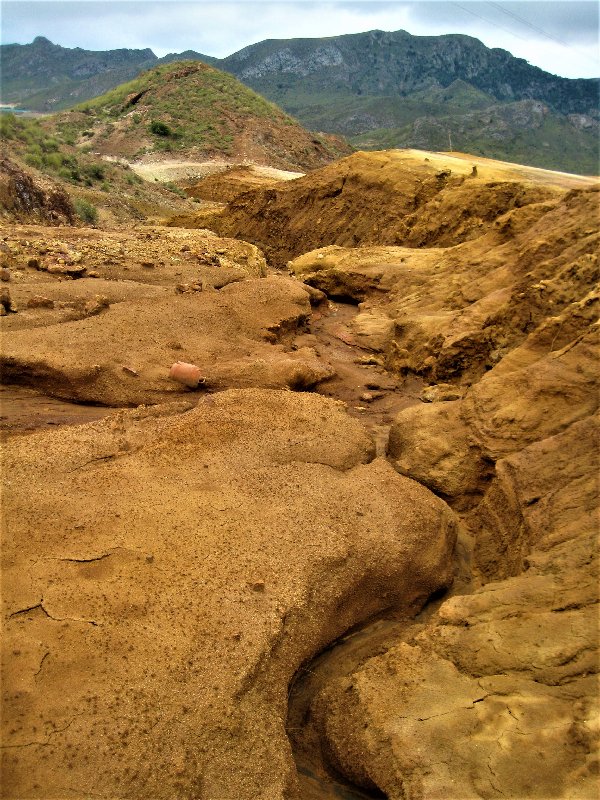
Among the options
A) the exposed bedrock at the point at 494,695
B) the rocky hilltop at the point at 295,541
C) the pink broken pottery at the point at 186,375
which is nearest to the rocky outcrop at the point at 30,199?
the rocky hilltop at the point at 295,541

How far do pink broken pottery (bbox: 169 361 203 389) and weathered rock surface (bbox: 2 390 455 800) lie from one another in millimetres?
1052

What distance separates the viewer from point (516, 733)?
277 centimetres

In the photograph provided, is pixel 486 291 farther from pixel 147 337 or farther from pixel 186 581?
pixel 186 581

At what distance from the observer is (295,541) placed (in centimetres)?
391

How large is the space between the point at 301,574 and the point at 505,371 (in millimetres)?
3087

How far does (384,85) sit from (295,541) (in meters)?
109

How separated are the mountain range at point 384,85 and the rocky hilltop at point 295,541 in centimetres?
6210

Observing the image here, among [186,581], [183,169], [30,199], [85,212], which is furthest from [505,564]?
[183,169]

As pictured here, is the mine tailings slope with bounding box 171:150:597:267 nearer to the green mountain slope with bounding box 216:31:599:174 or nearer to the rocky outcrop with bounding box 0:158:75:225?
the rocky outcrop with bounding box 0:158:75:225

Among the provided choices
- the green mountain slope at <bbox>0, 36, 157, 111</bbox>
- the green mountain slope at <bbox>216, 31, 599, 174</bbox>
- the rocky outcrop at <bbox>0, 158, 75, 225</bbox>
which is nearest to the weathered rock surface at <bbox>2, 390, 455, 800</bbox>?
the rocky outcrop at <bbox>0, 158, 75, 225</bbox>

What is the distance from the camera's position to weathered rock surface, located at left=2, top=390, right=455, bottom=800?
2.78m

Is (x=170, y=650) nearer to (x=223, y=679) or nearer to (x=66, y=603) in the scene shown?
(x=223, y=679)

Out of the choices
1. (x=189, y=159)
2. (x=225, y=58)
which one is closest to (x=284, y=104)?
(x=225, y=58)

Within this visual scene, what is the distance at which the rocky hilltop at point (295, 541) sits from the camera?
282 centimetres
